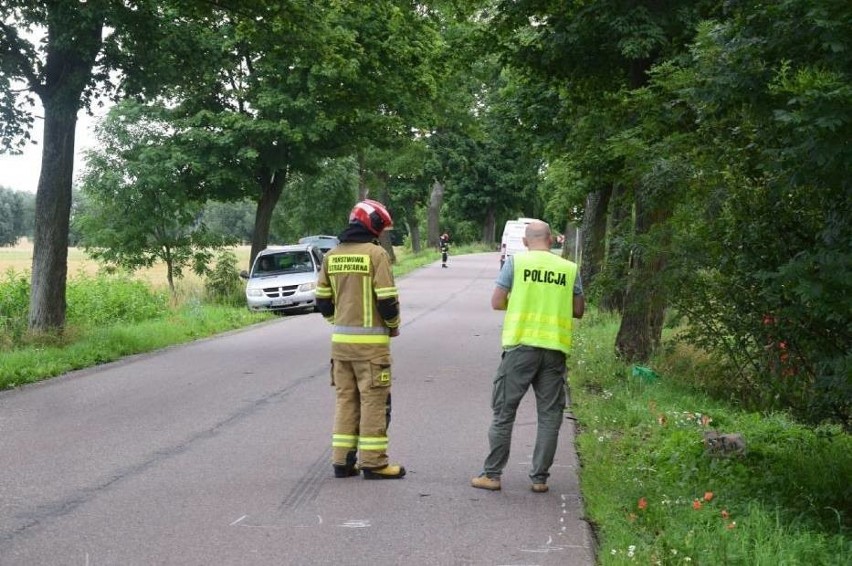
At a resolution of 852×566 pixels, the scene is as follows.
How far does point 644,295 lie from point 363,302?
4.82 m

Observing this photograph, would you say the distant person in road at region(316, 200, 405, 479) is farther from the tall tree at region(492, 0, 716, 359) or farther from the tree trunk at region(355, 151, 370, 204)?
the tree trunk at region(355, 151, 370, 204)

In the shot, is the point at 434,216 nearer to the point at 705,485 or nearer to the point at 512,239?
the point at 512,239

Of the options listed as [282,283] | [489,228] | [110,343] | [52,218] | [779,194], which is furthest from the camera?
[489,228]

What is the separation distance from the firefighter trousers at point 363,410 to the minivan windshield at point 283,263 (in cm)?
1728

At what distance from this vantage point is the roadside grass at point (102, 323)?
514 inches

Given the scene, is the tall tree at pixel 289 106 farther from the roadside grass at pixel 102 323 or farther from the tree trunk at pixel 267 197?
the roadside grass at pixel 102 323

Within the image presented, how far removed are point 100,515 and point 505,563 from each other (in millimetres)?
2542

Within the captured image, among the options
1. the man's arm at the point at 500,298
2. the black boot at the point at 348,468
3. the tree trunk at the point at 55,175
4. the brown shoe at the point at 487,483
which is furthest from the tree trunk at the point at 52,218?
the man's arm at the point at 500,298

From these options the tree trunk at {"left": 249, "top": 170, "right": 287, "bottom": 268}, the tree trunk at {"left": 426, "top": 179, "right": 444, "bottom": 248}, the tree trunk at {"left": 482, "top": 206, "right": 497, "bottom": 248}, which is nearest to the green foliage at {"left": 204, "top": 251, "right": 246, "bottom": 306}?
the tree trunk at {"left": 249, "top": 170, "right": 287, "bottom": 268}

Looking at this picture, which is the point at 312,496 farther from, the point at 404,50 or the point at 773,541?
the point at 404,50

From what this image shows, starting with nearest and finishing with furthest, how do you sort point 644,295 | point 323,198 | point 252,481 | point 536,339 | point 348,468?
point 536,339
point 252,481
point 348,468
point 644,295
point 323,198

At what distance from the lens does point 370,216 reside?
273 inches

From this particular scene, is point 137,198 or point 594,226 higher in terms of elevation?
point 137,198

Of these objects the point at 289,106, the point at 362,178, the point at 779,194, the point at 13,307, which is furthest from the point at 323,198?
the point at 779,194
